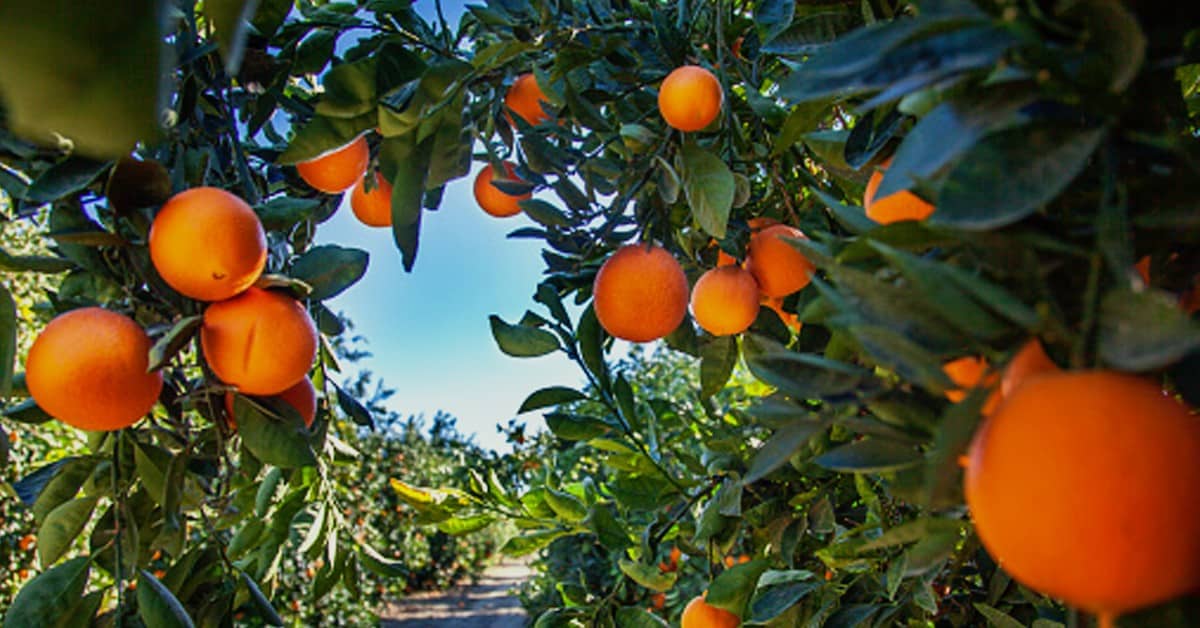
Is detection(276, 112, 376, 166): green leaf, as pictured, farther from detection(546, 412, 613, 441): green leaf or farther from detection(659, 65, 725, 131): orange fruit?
detection(546, 412, 613, 441): green leaf

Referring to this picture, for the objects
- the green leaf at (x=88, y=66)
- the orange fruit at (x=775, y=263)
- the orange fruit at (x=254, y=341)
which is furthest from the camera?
the orange fruit at (x=775, y=263)

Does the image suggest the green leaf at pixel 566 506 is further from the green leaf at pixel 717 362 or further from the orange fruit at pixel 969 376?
the orange fruit at pixel 969 376

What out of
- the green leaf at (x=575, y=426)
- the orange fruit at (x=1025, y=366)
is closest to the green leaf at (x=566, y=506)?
the green leaf at (x=575, y=426)

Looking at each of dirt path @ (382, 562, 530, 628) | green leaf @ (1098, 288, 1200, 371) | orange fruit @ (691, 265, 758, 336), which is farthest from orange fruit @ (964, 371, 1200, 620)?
dirt path @ (382, 562, 530, 628)

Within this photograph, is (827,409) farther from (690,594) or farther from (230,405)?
(690,594)

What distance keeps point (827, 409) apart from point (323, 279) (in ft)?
2.13

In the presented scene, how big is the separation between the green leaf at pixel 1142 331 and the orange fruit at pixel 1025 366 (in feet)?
0.19

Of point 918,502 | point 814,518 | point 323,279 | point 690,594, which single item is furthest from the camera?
point 690,594

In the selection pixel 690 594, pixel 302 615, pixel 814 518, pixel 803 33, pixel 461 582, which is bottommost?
pixel 461 582

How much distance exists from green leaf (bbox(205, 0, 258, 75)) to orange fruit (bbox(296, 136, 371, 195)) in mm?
592

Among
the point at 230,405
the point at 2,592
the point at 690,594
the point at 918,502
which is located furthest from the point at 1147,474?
the point at 2,592

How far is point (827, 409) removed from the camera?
0.45 metres

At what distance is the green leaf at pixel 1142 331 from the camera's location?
0.96 feet

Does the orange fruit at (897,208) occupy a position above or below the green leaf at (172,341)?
above
